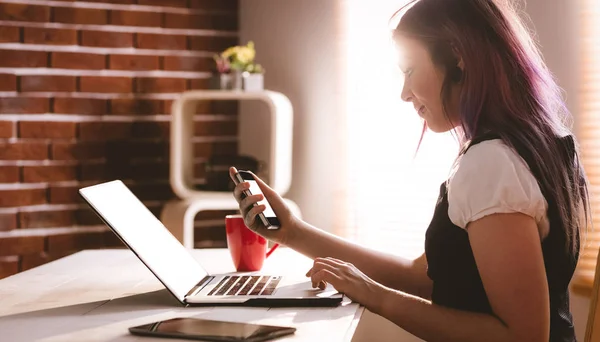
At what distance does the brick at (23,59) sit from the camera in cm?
279

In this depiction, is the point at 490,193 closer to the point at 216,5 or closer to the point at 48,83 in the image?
A: the point at 48,83

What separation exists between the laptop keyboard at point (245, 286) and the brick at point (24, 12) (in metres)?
1.85

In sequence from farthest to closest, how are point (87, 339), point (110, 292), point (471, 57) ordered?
point (110, 292) < point (471, 57) < point (87, 339)

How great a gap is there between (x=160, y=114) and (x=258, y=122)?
44 centimetres

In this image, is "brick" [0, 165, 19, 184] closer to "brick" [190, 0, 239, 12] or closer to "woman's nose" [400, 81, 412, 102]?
"brick" [190, 0, 239, 12]

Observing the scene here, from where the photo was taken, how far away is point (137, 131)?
3.07 meters

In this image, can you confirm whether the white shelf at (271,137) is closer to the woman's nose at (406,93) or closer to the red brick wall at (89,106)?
the red brick wall at (89,106)

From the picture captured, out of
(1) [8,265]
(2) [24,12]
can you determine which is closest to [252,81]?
(2) [24,12]

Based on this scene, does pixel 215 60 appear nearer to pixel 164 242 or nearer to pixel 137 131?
pixel 137 131

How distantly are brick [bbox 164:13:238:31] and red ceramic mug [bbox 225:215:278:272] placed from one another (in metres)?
1.80

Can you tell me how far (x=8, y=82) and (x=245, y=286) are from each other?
187 centimetres

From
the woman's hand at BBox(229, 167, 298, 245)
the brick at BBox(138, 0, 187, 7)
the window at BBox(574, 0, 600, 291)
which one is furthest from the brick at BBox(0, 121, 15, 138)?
the window at BBox(574, 0, 600, 291)

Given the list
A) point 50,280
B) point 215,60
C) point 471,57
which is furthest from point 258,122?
point 471,57

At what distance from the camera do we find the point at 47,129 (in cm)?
288
